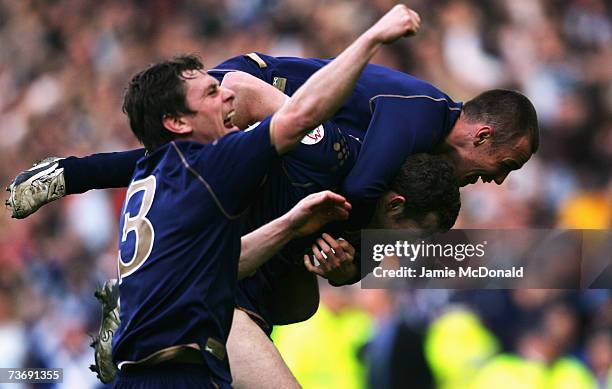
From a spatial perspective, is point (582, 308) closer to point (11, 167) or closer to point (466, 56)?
point (466, 56)

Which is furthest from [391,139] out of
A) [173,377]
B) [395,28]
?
[173,377]

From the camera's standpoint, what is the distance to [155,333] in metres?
3.51

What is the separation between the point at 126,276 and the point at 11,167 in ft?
14.8

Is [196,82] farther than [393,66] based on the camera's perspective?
No

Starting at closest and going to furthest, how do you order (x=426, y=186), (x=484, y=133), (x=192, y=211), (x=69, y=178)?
1. (x=192, y=211)
2. (x=426, y=186)
3. (x=69, y=178)
4. (x=484, y=133)

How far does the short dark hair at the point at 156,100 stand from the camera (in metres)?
3.62

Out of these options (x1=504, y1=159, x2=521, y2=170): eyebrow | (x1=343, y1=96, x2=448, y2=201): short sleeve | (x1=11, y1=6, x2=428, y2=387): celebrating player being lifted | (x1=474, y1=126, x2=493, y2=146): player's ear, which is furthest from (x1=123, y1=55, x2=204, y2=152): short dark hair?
(x1=504, y1=159, x2=521, y2=170): eyebrow

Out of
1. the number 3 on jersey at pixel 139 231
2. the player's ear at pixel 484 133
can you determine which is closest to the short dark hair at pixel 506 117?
the player's ear at pixel 484 133

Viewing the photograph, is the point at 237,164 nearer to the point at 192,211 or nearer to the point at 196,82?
the point at 192,211

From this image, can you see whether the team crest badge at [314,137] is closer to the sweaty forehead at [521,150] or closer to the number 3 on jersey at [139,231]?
the sweaty forehead at [521,150]

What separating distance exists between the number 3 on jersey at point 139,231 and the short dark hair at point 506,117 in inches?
68.5

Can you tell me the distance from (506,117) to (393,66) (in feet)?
8.92

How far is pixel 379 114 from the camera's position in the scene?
468 cm

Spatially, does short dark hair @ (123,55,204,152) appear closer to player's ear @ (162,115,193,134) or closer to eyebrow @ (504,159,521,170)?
player's ear @ (162,115,193,134)
